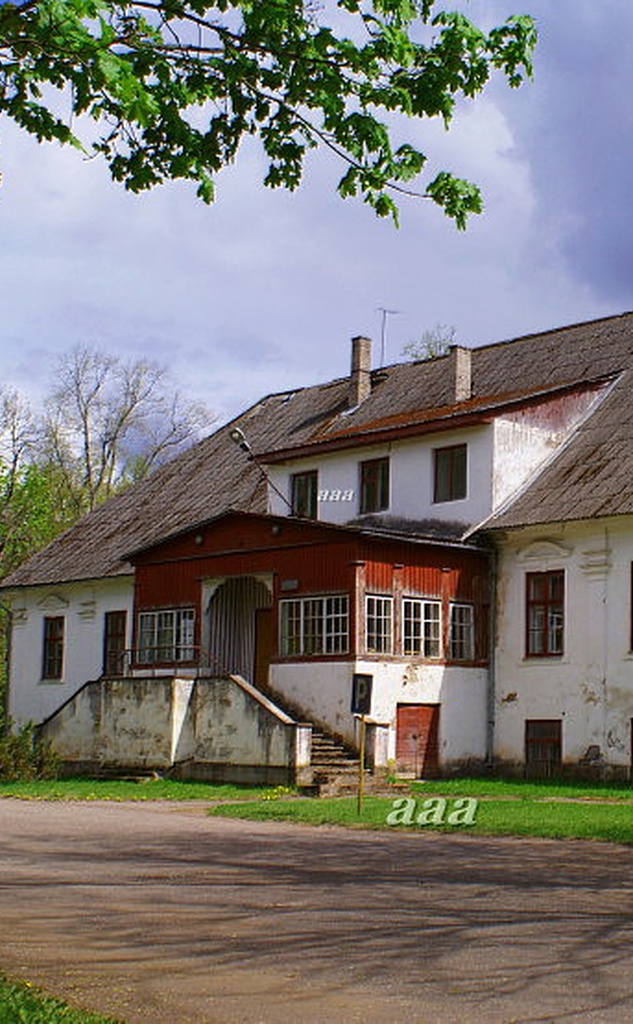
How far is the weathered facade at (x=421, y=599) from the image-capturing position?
24938 mm

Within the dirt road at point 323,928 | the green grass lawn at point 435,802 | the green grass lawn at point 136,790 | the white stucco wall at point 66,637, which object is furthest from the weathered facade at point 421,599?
the dirt road at point 323,928

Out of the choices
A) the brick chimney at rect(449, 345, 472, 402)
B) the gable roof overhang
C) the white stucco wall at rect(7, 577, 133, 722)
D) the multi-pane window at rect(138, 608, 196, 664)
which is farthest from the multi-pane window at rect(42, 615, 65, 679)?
the brick chimney at rect(449, 345, 472, 402)

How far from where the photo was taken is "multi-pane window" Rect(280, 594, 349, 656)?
25391 mm

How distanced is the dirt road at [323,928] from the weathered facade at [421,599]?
947cm

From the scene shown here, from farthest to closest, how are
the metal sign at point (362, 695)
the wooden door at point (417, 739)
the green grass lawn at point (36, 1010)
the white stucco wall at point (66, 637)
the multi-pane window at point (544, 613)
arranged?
1. the white stucco wall at point (66, 637)
2. the multi-pane window at point (544, 613)
3. the wooden door at point (417, 739)
4. the metal sign at point (362, 695)
5. the green grass lawn at point (36, 1010)

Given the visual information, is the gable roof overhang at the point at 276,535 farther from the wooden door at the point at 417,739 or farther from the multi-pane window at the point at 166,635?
the wooden door at the point at 417,739

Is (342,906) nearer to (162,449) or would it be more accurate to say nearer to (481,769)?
(481,769)

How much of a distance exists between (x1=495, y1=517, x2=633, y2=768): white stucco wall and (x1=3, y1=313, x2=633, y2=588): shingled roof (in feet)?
2.19

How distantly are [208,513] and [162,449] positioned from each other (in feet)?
81.5

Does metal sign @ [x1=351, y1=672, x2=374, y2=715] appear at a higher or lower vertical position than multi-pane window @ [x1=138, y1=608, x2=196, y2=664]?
lower

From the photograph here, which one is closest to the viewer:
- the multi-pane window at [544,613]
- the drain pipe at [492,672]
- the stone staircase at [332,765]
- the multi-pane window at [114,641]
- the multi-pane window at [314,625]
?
the stone staircase at [332,765]

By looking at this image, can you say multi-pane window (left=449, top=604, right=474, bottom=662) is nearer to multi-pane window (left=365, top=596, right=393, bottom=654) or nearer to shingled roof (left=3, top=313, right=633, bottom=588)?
multi-pane window (left=365, top=596, right=393, bottom=654)

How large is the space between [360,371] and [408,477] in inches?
285

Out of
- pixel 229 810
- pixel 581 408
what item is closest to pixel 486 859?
pixel 229 810
